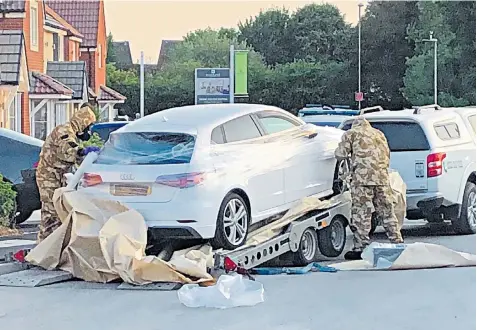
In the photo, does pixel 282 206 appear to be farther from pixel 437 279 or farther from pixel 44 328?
pixel 44 328

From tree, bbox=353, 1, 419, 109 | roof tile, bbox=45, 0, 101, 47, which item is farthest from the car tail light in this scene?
tree, bbox=353, 1, 419, 109

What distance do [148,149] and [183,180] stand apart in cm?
63

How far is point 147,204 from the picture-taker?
30.2 ft

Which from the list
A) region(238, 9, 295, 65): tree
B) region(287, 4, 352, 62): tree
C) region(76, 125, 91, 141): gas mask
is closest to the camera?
region(76, 125, 91, 141): gas mask

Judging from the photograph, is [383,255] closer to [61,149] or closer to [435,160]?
[435,160]

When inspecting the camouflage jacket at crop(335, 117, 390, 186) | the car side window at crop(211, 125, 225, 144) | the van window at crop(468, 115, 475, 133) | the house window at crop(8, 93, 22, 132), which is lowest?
the camouflage jacket at crop(335, 117, 390, 186)

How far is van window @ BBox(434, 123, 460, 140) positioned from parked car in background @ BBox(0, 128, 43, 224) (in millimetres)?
5966

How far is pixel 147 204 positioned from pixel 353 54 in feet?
167

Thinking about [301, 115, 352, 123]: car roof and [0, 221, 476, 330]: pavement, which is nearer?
[0, 221, 476, 330]: pavement

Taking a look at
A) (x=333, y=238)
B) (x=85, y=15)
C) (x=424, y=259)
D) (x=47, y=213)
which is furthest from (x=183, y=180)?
(x=85, y=15)

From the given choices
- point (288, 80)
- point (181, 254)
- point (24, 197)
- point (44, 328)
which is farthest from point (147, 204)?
point (288, 80)

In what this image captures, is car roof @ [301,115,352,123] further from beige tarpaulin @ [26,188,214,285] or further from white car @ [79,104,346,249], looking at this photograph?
beige tarpaulin @ [26,188,214,285]

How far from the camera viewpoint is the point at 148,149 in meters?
9.43

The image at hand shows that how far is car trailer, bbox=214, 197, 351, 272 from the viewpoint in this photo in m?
9.12
